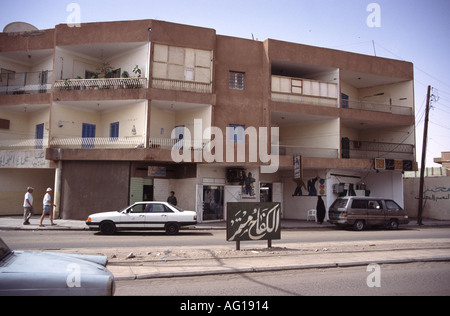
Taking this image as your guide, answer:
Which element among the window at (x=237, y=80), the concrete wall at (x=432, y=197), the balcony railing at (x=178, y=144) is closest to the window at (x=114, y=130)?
the balcony railing at (x=178, y=144)

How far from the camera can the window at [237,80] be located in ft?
80.5

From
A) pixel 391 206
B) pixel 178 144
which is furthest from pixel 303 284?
pixel 178 144

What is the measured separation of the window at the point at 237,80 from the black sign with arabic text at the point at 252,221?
47.4 feet

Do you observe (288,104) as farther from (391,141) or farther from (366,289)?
(366,289)

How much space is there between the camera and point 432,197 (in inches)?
1196

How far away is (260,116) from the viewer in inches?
967

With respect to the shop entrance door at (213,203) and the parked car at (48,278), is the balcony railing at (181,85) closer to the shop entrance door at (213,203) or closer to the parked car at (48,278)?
the shop entrance door at (213,203)

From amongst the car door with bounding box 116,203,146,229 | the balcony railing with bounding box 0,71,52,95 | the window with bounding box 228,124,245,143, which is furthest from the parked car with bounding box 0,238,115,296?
the balcony railing with bounding box 0,71,52,95

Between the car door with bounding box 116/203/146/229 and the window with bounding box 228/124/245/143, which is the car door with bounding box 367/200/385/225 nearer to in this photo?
the window with bounding box 228/124/245/143

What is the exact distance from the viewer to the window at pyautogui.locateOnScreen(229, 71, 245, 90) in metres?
24.5

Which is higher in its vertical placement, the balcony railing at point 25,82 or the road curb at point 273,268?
the balcony railing at point 25,82

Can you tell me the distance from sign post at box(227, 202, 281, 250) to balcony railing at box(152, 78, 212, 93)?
1371 centimetres

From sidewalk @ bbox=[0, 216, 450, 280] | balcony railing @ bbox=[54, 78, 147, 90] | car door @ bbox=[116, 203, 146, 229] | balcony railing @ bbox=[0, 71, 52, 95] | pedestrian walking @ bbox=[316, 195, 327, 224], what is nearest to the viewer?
sidewalk @ bbox=[0, 216, 450, 280]

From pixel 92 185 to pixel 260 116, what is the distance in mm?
11348
